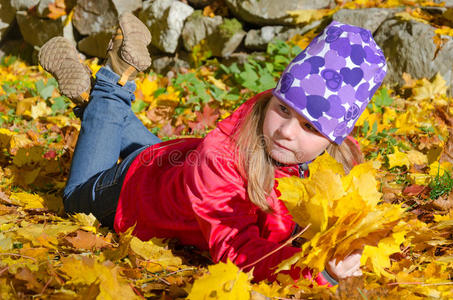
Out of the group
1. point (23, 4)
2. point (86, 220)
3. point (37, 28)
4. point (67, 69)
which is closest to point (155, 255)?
point (86, 220)

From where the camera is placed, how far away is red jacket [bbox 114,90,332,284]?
4.73 feet

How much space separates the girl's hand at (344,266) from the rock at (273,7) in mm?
3087

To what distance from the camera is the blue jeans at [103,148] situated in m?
2.02

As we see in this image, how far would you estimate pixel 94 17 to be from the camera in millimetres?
4859

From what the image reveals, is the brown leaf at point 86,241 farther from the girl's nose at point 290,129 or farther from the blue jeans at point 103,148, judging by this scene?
the girl's nose at point 290,129

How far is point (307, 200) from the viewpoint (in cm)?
111

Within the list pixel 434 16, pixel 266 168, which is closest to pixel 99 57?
pixel 434 16

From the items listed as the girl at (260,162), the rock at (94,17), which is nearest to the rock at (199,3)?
the rock at (94,17)

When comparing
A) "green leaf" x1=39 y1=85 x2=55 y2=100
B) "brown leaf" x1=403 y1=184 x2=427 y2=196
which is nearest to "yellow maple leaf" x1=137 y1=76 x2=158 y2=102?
"green leaf" x1=39 y1=85 x2=55 y2=100

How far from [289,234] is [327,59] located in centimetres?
70

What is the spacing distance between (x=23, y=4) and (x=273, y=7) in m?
3.47

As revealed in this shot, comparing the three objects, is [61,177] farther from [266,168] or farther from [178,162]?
[266,168]

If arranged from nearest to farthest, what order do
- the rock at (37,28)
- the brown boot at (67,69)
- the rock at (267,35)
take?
the brown boot at (67,69) < the rock at (267,35) < the rock at (37,28)

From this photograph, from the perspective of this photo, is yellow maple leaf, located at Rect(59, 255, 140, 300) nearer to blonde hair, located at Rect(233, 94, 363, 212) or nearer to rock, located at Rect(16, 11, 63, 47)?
blonde hair, located at Rect(233, 94, 363, 212)
